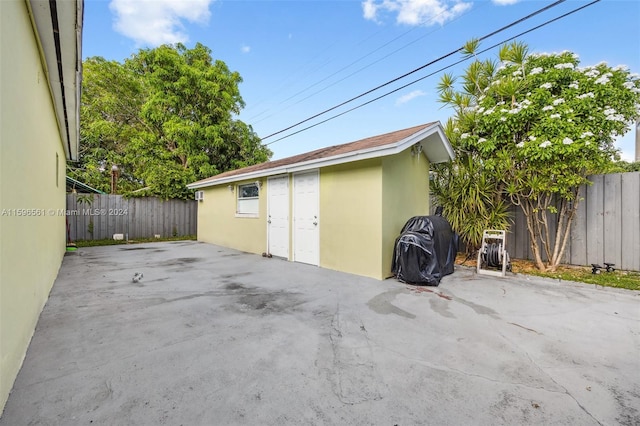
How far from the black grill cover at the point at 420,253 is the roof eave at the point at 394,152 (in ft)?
4.56

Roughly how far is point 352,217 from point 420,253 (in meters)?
1.37

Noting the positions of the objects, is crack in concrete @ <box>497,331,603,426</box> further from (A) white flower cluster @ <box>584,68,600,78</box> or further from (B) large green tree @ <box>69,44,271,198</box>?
(B) large green tree @ <box>69,44,271,198</box>

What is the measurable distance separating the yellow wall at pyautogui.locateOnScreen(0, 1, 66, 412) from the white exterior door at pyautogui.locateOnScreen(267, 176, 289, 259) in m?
4.30

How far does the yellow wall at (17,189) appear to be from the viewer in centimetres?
170

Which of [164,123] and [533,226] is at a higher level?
[164,123]

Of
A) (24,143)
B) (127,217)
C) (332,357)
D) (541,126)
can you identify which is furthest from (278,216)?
(127,217)

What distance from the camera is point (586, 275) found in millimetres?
4598

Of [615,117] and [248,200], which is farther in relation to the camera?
[248,200]

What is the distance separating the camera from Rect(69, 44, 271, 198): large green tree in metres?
12.9

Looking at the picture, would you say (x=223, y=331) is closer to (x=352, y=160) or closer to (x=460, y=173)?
(x=352, y=160)

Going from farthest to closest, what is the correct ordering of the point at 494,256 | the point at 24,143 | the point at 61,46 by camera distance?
the point at 494,256 → the point at 61,46 → the point at 24,143

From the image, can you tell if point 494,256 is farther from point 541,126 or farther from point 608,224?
point 541,126

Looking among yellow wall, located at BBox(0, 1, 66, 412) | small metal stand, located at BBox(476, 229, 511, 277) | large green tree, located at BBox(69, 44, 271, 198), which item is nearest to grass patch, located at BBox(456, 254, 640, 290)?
small metal stand, located at BBox(476, 229, 511, 277)

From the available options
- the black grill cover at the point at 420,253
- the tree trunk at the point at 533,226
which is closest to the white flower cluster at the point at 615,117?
the tree trunk at the point at 533,226
